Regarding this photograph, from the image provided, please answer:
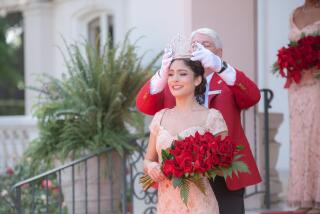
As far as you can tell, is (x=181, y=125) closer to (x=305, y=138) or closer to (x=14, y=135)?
(x=305, y=138)

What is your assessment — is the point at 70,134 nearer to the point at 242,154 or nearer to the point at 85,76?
the point at 85,76

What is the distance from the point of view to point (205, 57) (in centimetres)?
393

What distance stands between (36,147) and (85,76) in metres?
0.82

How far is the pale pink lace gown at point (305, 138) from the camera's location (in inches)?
231

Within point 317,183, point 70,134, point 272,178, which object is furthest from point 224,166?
point 272,178

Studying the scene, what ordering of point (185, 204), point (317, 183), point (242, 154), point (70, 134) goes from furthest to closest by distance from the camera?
point (70, 134) < point (317, 183) < point (242, 154) < point (185, 204)

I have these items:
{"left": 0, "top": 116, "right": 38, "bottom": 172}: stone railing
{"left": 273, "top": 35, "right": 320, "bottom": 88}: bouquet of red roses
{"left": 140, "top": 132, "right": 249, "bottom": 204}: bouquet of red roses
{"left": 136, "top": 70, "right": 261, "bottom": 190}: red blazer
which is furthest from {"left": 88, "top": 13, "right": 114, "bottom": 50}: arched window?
{"left": 140, "top": 132, "right": 249, "bottom": 204}: bouquet of red roses

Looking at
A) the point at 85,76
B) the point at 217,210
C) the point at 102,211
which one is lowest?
the point at 102,211

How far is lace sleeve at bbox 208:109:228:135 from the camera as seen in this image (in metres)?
3.91

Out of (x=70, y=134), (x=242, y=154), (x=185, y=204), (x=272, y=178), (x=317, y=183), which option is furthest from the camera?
(x=272, y=178)

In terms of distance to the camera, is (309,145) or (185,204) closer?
(185,204)

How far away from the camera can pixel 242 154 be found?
13.7 feet

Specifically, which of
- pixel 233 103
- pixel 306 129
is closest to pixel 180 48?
pixel 233 103

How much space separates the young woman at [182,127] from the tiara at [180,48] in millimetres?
27
